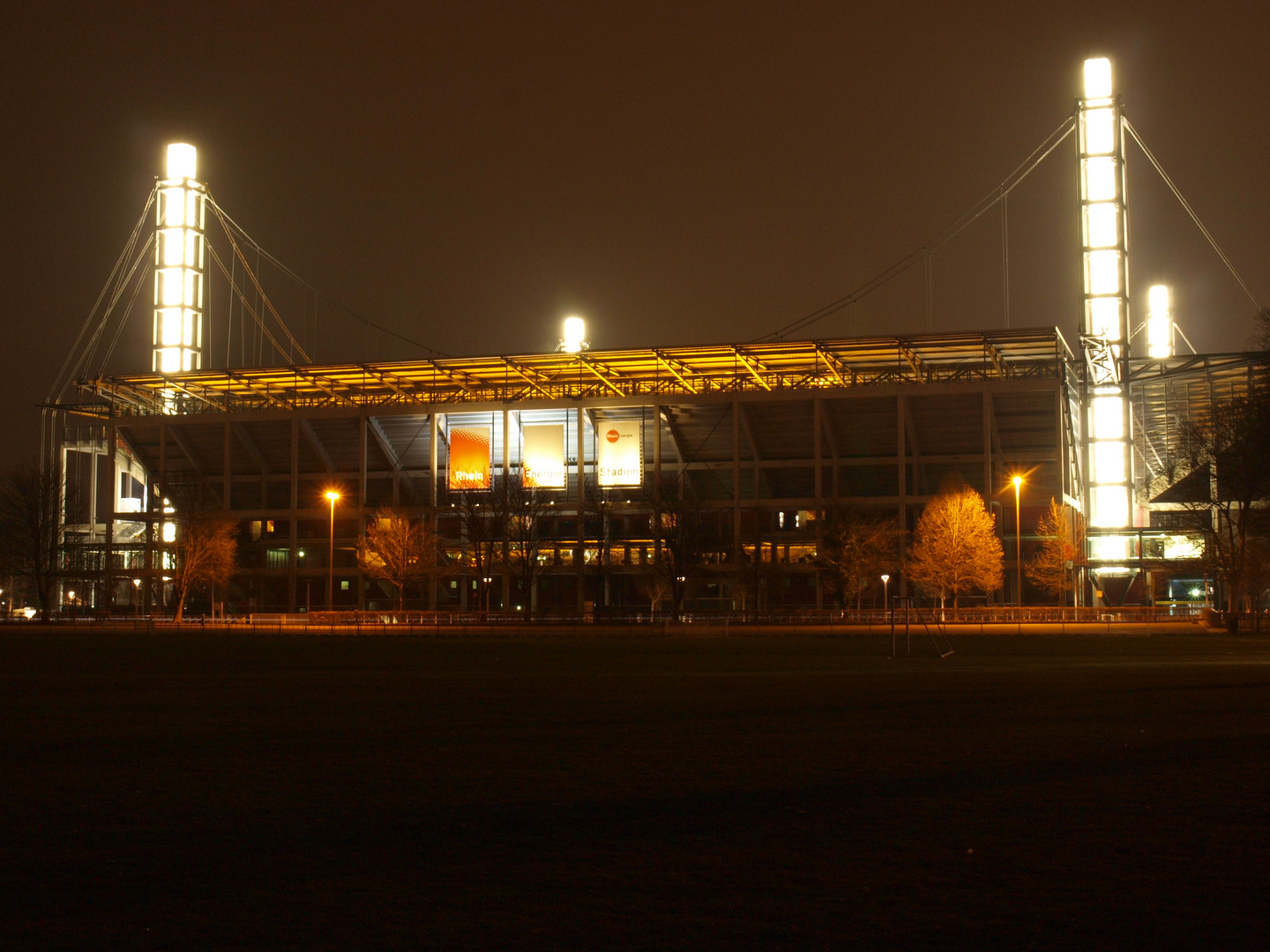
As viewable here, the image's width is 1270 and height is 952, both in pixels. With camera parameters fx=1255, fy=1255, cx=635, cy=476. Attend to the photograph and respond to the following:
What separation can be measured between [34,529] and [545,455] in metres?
30.9

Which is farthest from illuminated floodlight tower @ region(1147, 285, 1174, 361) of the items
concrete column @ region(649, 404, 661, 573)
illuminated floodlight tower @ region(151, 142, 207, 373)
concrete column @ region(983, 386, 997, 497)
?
illuminated floodlight tower @ region(151, 142, 207, 373)

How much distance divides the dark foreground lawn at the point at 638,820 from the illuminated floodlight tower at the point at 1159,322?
100683mm

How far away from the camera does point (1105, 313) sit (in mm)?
81375

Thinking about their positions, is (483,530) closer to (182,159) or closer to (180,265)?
(180,265)

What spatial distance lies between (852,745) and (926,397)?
2460 inches

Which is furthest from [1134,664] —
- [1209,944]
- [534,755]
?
[1209,944]

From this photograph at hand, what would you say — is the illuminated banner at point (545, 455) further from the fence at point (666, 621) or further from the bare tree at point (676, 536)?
the fence at point (666, 621)

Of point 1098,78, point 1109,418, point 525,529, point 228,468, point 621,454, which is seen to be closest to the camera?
point 525,529

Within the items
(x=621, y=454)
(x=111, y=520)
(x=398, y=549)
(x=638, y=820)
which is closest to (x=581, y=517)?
(x=621, y=454)

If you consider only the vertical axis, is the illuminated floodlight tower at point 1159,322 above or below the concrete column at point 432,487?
above

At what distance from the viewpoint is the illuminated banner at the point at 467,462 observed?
79.7 m

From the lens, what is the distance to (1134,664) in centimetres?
2791

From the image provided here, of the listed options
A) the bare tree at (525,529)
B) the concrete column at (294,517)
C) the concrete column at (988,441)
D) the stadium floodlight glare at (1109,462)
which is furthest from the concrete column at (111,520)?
the stadium floodlight glare at (1109,462)

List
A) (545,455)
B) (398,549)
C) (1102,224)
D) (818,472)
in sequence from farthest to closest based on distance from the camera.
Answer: (1102,224) → (545,455) → (818,472) → (398,549)
